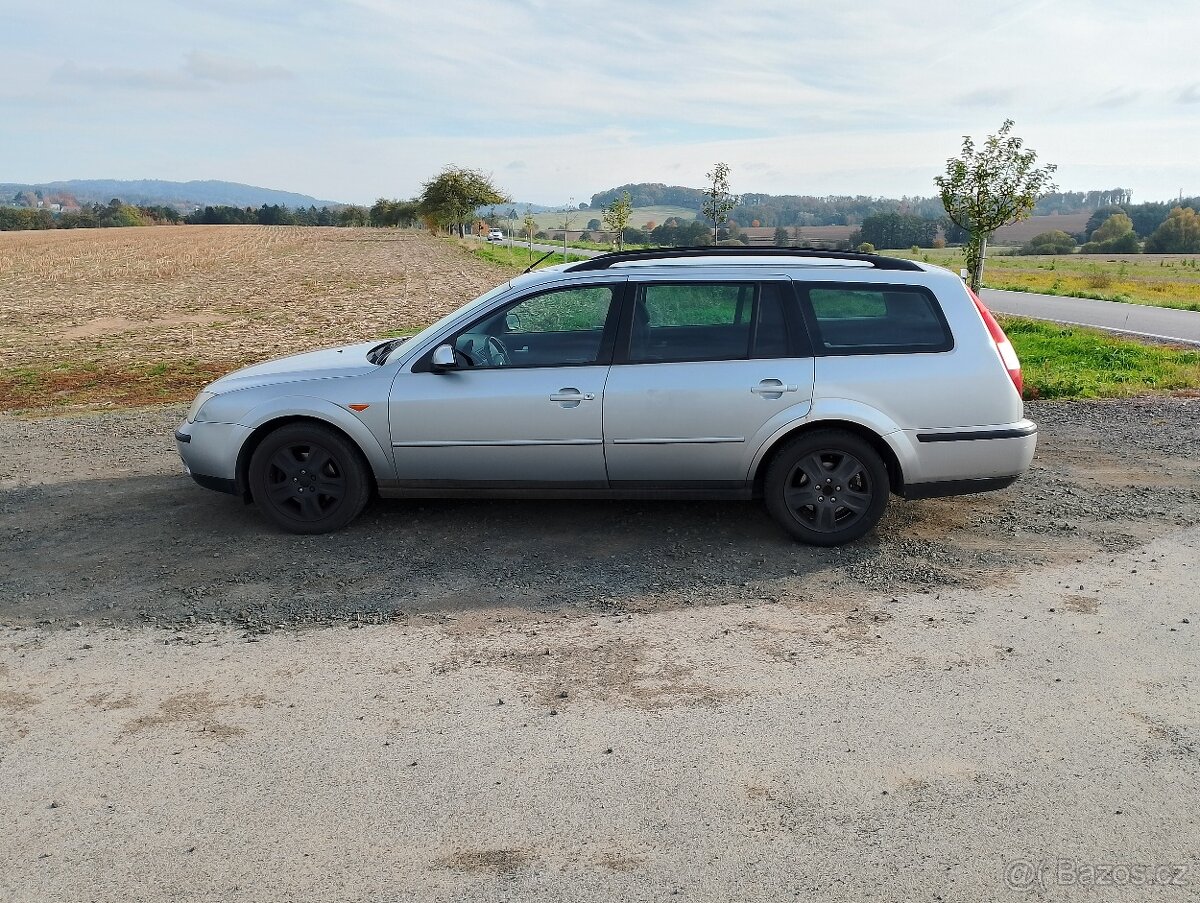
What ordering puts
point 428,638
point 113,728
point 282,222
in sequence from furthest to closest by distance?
point 282,222, point 428,638, point 113,728

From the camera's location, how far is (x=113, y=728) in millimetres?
3840

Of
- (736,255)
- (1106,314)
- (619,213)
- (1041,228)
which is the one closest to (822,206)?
(1041,228)

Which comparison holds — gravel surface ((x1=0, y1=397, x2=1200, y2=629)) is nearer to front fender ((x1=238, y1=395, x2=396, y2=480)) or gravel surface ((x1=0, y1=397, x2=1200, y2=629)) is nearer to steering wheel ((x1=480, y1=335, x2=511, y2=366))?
front fender ((x1=238, y1=395, x2=396, y2=480))

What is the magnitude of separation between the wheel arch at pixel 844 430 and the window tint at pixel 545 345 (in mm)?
1182

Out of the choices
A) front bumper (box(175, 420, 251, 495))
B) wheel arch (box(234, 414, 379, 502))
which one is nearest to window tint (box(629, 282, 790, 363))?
wheel arch (box(234, 414, 379, 502))

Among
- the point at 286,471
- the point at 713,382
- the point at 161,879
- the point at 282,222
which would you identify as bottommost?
the point at 161,879

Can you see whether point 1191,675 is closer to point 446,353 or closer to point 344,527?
point 446,353

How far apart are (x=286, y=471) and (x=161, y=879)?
3.39 m

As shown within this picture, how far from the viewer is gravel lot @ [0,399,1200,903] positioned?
3.02 m

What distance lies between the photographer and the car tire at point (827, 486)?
577cm

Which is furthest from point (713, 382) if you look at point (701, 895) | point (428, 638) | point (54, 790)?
point (54, 790)

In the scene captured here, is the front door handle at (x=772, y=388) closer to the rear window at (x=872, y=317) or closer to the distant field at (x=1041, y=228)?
the rear window at (x=872, y=317)

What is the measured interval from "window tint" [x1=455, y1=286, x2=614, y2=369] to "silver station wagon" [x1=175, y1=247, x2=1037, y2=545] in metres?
0.01

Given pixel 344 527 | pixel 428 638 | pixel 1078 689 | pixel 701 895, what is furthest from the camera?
pixel 344 527
